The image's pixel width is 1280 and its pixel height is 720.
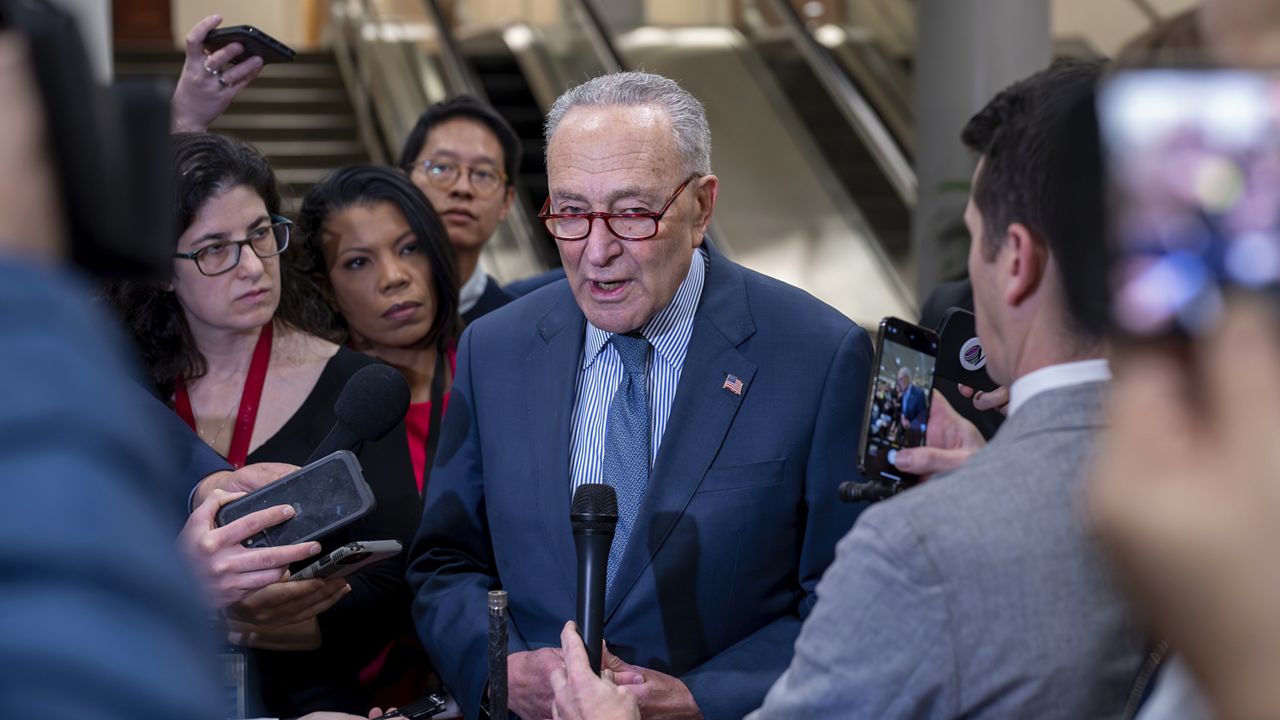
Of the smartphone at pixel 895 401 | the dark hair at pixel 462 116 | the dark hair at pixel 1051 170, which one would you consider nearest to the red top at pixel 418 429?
the dark hair at pixel 462 116

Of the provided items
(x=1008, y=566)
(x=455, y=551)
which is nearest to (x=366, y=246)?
(x=455, y=551)

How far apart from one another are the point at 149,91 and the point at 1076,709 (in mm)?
1191

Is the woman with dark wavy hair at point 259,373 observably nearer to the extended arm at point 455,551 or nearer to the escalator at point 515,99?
the extended arm at point 455,551

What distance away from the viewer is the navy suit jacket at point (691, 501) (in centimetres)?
254

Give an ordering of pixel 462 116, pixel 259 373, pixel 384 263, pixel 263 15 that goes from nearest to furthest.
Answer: pixel 259 373
pixel 384 263
pixel 462 116
pixel 263 15

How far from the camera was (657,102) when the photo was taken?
2.71 meters

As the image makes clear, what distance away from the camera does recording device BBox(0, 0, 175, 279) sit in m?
0.73

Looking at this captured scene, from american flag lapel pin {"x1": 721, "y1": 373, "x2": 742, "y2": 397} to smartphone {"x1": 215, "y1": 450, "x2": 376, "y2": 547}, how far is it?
745mm

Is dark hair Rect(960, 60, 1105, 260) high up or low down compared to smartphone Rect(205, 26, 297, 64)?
down

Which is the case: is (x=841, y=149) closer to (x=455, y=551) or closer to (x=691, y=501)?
(x=455, y=551)

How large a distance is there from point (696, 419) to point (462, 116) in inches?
95.4

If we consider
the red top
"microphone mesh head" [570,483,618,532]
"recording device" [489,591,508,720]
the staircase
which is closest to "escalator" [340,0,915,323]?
the staircase

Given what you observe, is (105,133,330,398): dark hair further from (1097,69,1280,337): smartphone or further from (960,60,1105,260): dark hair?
(1097,69,1280,337): smartphone

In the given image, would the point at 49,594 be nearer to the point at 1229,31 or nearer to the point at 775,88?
the point at 1229,31
